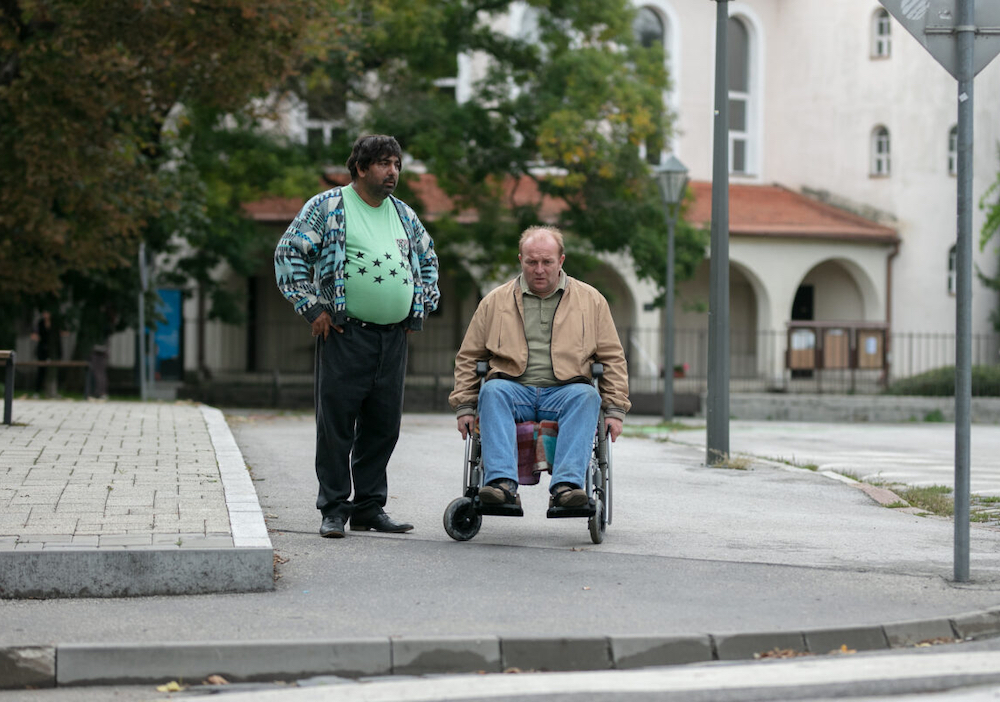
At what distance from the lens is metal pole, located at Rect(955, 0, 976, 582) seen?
6.05 m

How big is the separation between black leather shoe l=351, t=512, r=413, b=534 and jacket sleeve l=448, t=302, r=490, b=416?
691mm

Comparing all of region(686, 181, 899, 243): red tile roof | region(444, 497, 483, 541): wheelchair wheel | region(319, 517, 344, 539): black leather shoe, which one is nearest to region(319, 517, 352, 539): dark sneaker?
region(319, 517, 344, 539): black leather shoe

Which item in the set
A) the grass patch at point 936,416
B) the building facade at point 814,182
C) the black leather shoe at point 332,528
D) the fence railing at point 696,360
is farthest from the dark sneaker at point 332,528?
the building facade at point 814,182

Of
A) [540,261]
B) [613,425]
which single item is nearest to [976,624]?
[613,425]

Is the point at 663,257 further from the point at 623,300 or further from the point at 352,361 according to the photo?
the point at 352,361

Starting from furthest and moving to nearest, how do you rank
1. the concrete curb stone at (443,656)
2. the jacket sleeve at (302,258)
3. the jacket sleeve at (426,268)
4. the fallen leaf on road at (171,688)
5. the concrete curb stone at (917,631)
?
the jacket sleeve at (426,268)
the jacket sleeve at (302,258)
the concrete curb stone at (917,631)
the concrete curb stone at (443,656)
the fallen leaf on road at (171,688)

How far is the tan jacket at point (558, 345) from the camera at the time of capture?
23.1 ft

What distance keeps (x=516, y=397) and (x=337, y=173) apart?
21.4 meters

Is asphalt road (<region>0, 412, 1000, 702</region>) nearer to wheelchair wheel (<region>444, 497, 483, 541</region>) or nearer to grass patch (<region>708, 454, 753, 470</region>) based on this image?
wheelchair wheel (<region>444, 497, 483, 541</region>)

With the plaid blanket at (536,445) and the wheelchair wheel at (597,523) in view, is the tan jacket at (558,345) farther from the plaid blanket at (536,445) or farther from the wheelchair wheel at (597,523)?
the wheelchair wheel at (597,523)

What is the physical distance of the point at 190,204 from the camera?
23016mm

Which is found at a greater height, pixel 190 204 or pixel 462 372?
pixel 190 204

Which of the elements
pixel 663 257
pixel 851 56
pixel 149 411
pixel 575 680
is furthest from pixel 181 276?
pixel 575 680

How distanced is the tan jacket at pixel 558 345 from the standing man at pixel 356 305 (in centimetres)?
33
